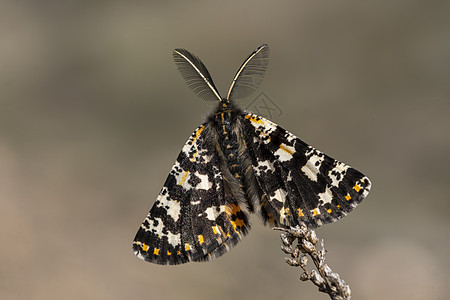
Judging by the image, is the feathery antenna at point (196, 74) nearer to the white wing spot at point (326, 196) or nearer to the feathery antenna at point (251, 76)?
the feathery antenna at point (251, 76)

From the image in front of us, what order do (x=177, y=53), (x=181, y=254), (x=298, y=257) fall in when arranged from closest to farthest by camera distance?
(x=298, y=257), (x=181, y=254), (x=177, y=53)

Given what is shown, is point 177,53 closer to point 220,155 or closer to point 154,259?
point 220,155

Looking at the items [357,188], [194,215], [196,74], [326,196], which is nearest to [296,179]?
[326,196]

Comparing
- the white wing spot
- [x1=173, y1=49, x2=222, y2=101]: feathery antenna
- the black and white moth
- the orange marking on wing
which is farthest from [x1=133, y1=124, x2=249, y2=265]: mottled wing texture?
the orange marking on wing

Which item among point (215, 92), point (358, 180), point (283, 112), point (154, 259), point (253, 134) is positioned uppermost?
point (283, 112)

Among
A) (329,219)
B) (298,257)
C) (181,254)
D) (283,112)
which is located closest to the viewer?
(298,257)

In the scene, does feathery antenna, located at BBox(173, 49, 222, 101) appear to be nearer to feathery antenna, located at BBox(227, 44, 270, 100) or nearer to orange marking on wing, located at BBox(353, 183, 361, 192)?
feathery antenna, located at BBox(227, 44, 270, 100)

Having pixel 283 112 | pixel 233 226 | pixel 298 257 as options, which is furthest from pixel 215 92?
pixel 283 112
